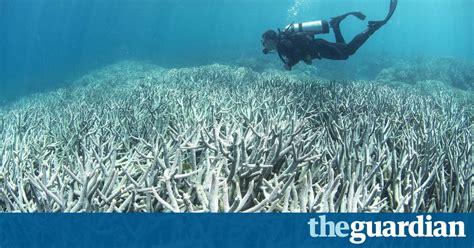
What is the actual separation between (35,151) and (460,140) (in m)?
5.44

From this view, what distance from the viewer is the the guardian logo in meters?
2.46

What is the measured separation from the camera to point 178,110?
19.1 feet

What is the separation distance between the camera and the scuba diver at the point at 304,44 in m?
7.88

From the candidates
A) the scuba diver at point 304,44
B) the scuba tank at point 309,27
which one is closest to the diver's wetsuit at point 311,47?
the scuba diver at point 304,44

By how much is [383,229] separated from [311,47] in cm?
A: 621

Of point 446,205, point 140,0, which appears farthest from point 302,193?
point 140,0

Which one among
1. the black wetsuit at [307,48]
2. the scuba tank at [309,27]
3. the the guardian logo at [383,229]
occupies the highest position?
the scuba tank at [309,27]

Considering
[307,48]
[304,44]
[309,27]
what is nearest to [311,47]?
[307,48]

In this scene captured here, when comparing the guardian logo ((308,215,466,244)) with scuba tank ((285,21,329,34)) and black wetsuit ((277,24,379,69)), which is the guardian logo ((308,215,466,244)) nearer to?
black wetsuit ((277,24,379,69))

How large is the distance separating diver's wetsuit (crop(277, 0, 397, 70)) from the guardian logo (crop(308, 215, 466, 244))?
5692mm

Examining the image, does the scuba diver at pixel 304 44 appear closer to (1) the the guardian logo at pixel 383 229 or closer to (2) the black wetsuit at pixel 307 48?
(2) the black wetsuit at pixel 307 48

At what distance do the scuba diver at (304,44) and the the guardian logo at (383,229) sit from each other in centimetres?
563

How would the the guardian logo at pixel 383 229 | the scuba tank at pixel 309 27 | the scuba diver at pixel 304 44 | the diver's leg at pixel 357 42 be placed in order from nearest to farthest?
the the guardian logo at pixel 383 229 < the scuba diver at pixel 304 44 < the scuba tank at pixel 309 27 < the diver's leg at pixel 357 42

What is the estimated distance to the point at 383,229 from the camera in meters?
2.53
